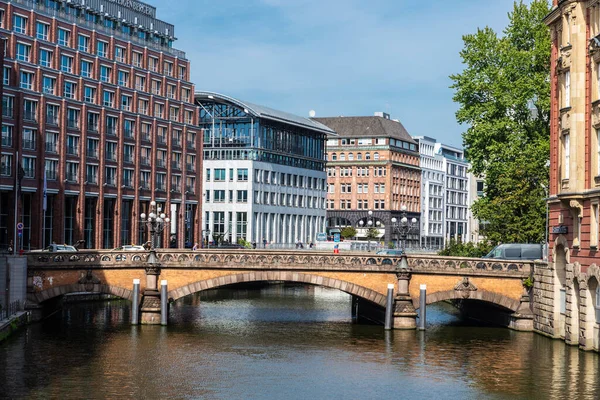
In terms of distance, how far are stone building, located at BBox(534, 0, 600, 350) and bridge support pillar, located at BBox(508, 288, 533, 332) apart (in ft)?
19.9

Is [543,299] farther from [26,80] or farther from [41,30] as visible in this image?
[41,30]

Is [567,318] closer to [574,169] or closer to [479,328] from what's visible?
[574,169]

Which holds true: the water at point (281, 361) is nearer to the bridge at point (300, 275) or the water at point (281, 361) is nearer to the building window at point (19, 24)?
the bridge at point (300, 275)

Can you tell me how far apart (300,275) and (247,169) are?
96164mm

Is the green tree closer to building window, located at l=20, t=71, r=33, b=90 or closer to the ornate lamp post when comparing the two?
the ornate lamp post

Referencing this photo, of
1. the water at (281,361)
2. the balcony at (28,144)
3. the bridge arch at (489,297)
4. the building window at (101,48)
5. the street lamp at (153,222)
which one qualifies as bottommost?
the water at (281,361)

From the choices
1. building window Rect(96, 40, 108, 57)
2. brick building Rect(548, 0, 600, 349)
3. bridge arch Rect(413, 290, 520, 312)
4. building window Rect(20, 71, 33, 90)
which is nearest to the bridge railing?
bridge arch Rect(413, 290, 520, 312)

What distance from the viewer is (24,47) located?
388ft

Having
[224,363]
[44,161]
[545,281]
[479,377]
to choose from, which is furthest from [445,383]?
[44,161]

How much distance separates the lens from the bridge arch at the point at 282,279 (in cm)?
7562

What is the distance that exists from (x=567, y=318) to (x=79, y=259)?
32.9m

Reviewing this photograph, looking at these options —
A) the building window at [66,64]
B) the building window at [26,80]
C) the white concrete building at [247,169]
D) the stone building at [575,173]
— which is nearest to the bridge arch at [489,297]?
the stone building at [575,173]

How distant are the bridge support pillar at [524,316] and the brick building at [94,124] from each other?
5472 centimetres

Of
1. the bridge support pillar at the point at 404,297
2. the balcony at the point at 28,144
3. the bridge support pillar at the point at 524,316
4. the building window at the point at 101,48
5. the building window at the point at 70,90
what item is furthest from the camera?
the building window at the point at 101,48
